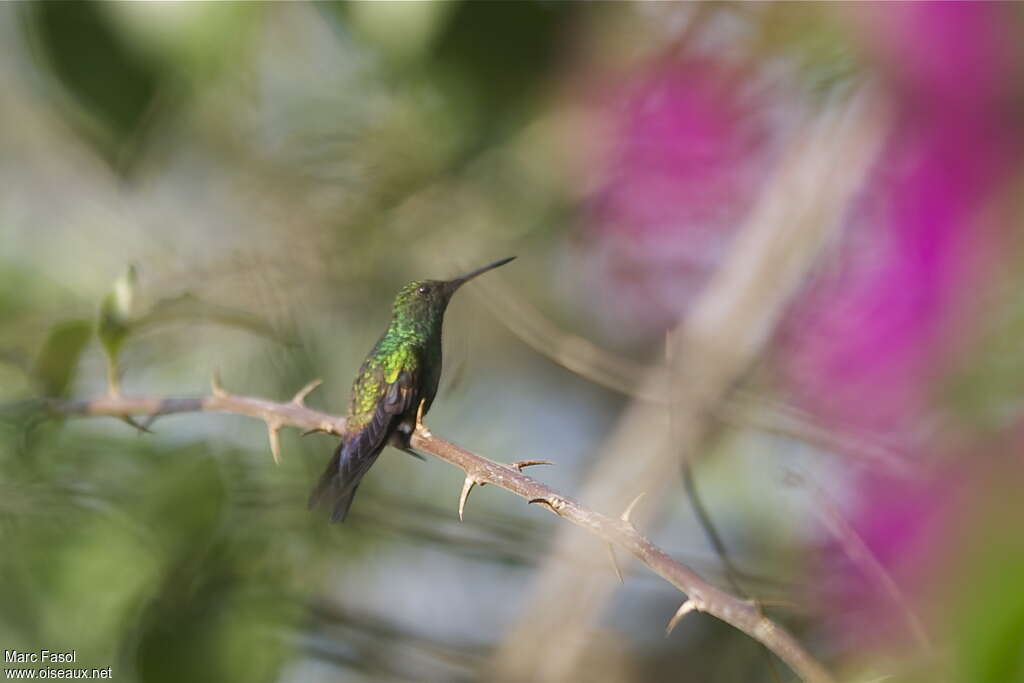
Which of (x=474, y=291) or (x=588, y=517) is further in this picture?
(x=474, y=291)

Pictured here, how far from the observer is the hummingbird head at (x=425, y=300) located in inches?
23.4

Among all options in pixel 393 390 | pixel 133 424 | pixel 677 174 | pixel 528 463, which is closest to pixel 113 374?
pixel 133 424

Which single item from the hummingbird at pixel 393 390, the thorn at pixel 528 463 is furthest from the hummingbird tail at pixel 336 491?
the thorn at pixel 528 463

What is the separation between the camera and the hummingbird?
0.50 metres

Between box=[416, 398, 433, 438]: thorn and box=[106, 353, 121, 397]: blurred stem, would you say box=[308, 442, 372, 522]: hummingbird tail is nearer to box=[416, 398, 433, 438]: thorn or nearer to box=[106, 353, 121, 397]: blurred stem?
box=[416, 398, 433, 438]: thorn

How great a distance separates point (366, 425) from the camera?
20.6 inches

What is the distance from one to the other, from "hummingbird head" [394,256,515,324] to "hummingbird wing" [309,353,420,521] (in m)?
0.03

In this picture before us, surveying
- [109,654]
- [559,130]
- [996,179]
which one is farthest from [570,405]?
[996,179]

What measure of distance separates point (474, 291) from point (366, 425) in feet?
0.88

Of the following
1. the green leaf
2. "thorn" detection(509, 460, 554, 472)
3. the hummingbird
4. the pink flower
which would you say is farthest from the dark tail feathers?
the pink flower

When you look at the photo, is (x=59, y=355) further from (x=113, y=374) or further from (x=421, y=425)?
(x=421, y=425)

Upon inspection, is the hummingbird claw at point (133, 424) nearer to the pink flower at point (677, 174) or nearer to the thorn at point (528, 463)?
the thorn at point (528, 463)

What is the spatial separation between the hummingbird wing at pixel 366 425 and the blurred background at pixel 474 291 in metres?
0.07

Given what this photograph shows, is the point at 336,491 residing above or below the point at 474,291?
below
